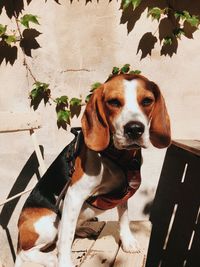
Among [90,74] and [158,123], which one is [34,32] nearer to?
[90,74]

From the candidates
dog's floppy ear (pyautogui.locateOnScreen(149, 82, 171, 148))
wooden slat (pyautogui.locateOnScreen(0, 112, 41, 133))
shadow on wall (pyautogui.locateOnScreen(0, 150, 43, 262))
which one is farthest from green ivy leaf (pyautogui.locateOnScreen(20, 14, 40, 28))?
dog's floppy ear (pyautogui.locateOnScreen(149, 82, 171, 148))

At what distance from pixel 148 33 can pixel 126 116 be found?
1541 mm

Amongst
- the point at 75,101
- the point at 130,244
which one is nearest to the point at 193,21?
the point at 75,101

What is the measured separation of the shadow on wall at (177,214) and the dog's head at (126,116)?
2.51ft

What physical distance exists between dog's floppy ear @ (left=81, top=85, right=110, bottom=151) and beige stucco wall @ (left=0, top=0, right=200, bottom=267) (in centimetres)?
127

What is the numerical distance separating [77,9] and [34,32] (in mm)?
402

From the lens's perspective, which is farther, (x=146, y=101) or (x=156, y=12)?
(x=156, y=12)

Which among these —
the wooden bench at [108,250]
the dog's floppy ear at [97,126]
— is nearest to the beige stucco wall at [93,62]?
the wooden bench at [108,250]

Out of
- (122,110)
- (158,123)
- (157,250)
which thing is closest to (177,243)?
(157,250)

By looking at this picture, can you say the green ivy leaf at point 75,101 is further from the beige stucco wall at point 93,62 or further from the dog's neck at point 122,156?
the dog's neck at point 122,156

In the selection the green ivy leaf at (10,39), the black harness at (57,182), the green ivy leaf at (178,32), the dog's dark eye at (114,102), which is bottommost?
the black harness at (57,182)

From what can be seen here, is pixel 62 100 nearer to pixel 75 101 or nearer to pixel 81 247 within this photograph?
pixel 75 101

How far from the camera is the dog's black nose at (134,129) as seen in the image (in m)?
1.84

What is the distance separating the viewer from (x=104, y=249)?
231 centimetres
